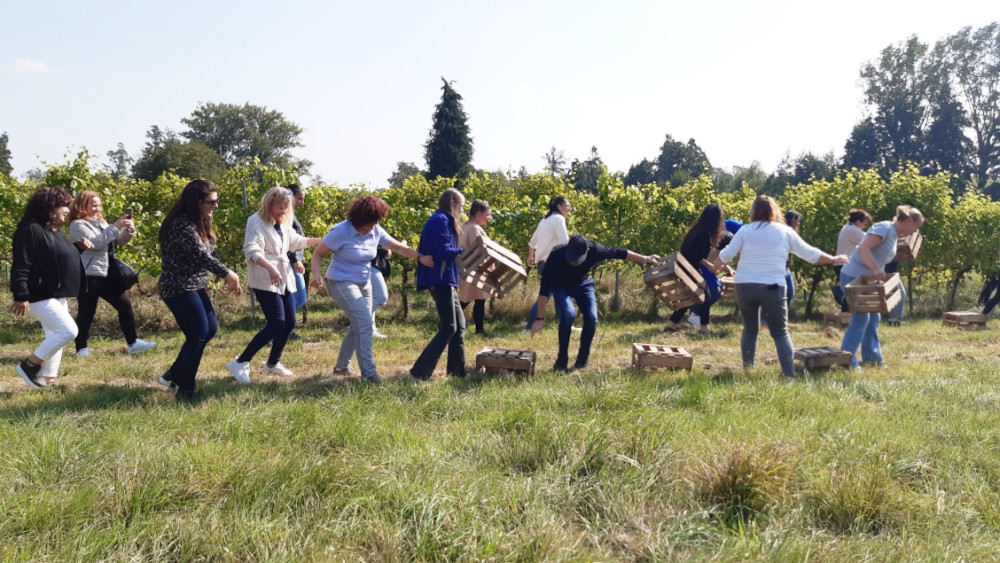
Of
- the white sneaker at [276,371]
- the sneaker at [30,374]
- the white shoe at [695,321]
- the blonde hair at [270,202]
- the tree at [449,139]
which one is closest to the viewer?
the sneaker at [30,374]

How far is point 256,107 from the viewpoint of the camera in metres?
70.4

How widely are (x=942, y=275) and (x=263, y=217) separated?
588 inches

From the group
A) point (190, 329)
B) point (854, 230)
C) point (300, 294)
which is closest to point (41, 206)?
point (190, 329)

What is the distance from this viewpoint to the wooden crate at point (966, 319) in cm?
1124

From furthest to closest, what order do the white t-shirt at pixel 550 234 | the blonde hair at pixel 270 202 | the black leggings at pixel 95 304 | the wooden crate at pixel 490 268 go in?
the white t-shirt at pixel 550 234, the black leggings at pixel 95 304, the wooden crate at pixel 490 268, the blonde hair at pixel 270 202

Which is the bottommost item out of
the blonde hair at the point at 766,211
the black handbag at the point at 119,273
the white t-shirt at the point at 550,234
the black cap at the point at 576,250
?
the black handbag at the point at 119,273

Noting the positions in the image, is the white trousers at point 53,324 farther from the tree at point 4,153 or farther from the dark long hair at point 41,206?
the tree at point 4,153

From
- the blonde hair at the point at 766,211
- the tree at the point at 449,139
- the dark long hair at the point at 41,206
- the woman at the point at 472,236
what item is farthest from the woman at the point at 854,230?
the tree at the point at 449,139

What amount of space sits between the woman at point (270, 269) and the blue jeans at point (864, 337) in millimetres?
6053

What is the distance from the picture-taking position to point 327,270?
18.6 ft

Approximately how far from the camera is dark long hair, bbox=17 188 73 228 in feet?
17.3

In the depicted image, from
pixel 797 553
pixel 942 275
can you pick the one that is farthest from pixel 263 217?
pixel 942 275

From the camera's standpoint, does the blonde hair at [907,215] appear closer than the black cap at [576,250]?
No

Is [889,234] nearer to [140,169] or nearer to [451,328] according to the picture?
[451,328]
